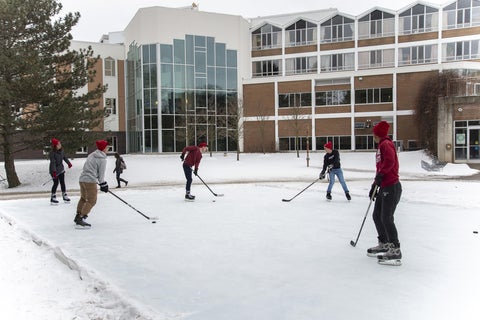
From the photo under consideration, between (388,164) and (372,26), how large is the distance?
46.9 meters

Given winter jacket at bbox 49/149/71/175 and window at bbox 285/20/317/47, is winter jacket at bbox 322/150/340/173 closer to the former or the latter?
winter jacket at bbox 49/149/71/175

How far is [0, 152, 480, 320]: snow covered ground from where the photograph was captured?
439 centimetres

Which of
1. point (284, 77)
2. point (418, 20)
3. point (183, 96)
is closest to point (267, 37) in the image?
point (284, 77)

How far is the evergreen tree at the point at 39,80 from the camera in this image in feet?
67.7

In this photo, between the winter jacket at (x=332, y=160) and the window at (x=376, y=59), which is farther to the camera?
the window at (x=376, y=59)

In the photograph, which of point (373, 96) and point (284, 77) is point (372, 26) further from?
point (284, 77)

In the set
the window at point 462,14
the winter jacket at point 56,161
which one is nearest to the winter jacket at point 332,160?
the winter jacket at point 56,161

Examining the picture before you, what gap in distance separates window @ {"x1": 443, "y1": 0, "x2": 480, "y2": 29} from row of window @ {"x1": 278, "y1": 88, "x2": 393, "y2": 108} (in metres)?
10.7

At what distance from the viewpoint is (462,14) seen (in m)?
45.0

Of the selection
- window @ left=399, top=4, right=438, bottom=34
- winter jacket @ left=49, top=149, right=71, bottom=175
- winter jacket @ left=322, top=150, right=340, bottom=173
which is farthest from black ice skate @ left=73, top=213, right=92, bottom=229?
window @ left=399, top=4, right=438, bottom=34

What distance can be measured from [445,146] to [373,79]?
1695cm

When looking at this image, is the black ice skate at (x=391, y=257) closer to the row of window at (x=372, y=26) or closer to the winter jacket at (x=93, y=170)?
the winter jacket at (x=93, y=170)

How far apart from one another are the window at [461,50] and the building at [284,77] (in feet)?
0.32

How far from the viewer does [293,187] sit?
17266 millimetres
